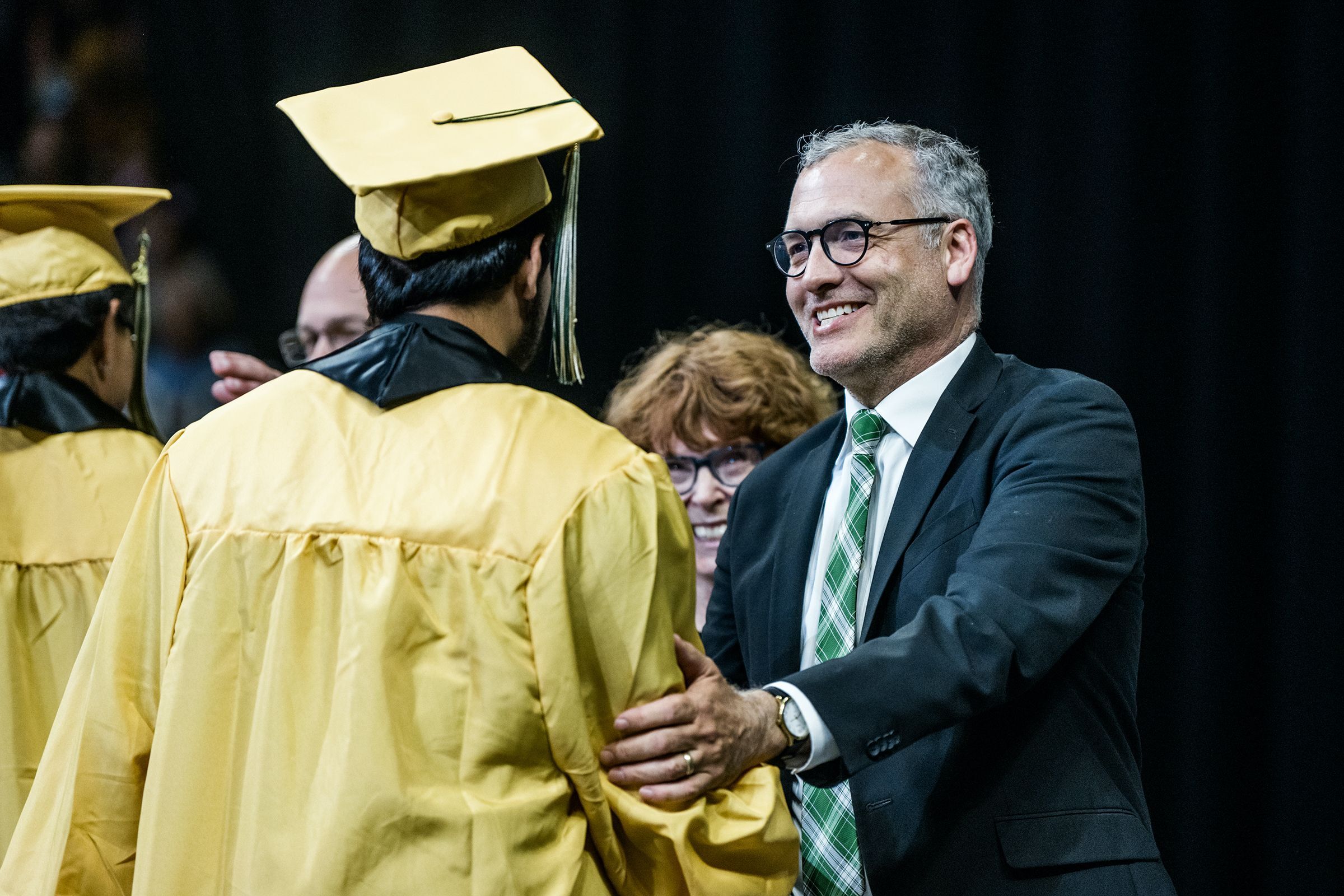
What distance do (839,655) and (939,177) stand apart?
2.76 ft

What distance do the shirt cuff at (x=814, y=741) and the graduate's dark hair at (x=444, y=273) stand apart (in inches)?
24.1

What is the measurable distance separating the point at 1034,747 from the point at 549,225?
3.04ft

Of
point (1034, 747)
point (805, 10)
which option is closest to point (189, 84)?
point (805, 10)

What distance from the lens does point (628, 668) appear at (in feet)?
4.09

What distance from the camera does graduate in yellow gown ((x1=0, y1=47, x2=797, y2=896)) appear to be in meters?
1.19

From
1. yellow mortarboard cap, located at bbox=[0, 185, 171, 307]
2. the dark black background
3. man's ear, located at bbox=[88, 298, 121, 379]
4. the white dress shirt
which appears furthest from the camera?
the dark black background

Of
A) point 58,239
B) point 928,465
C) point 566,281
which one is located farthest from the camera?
point 58,239

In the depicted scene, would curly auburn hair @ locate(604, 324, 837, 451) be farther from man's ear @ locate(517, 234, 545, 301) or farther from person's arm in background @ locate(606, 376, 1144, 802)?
man's ear @ locate(517, 234, 545, 301)

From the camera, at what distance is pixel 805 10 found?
3080 mm

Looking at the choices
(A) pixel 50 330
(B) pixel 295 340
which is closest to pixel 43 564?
(A) pixel 50 330

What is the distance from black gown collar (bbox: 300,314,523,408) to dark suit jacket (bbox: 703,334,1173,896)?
57 cm

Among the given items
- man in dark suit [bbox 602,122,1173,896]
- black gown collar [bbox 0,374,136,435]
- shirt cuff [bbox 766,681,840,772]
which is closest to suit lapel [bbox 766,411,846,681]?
man in dark suit [bbox 602,122,1173,896]

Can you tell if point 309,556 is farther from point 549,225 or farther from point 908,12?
point 908,12

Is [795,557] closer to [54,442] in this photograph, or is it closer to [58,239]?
[54,442]
